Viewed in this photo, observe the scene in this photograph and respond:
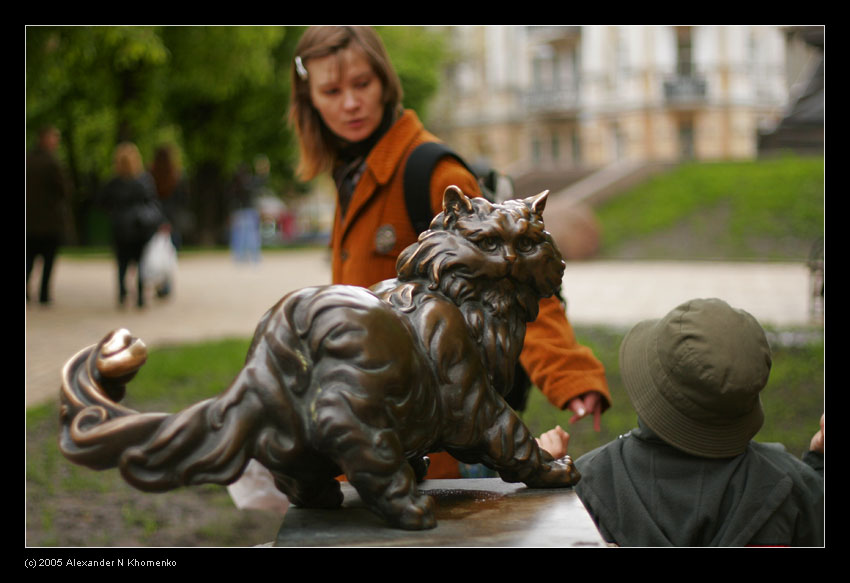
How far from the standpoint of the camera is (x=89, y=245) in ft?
86.5

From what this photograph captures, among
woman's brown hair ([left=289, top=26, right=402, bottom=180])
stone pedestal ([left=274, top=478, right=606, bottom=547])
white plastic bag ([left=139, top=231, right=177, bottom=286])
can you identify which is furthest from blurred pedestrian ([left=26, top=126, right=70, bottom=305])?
stone pedestal ([left=274, top=478, right=606, bottom=547])

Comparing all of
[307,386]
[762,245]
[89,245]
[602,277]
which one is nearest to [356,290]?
[307,386]

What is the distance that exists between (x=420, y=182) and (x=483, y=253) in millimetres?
947

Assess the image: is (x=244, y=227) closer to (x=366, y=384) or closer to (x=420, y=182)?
(x=420, y=182)

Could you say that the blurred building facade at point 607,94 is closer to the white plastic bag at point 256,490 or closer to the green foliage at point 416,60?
the green foliage at point 416,60

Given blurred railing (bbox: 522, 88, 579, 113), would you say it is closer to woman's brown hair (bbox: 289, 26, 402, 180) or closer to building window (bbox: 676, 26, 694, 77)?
building window (bbox: 676, 26, 694, 77)

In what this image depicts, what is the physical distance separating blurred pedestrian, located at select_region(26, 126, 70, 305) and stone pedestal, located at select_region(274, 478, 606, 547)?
9.56m

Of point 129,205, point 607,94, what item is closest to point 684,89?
point 607,94

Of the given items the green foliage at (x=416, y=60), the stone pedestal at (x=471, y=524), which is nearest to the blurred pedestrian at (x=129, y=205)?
the stone pedestal at (x=471, y=524)

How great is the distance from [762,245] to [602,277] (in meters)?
4.87

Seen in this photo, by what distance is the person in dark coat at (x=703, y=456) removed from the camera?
82.2 inches

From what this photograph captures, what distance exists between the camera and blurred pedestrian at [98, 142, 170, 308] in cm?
1062

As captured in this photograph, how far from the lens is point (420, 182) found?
101 inches
